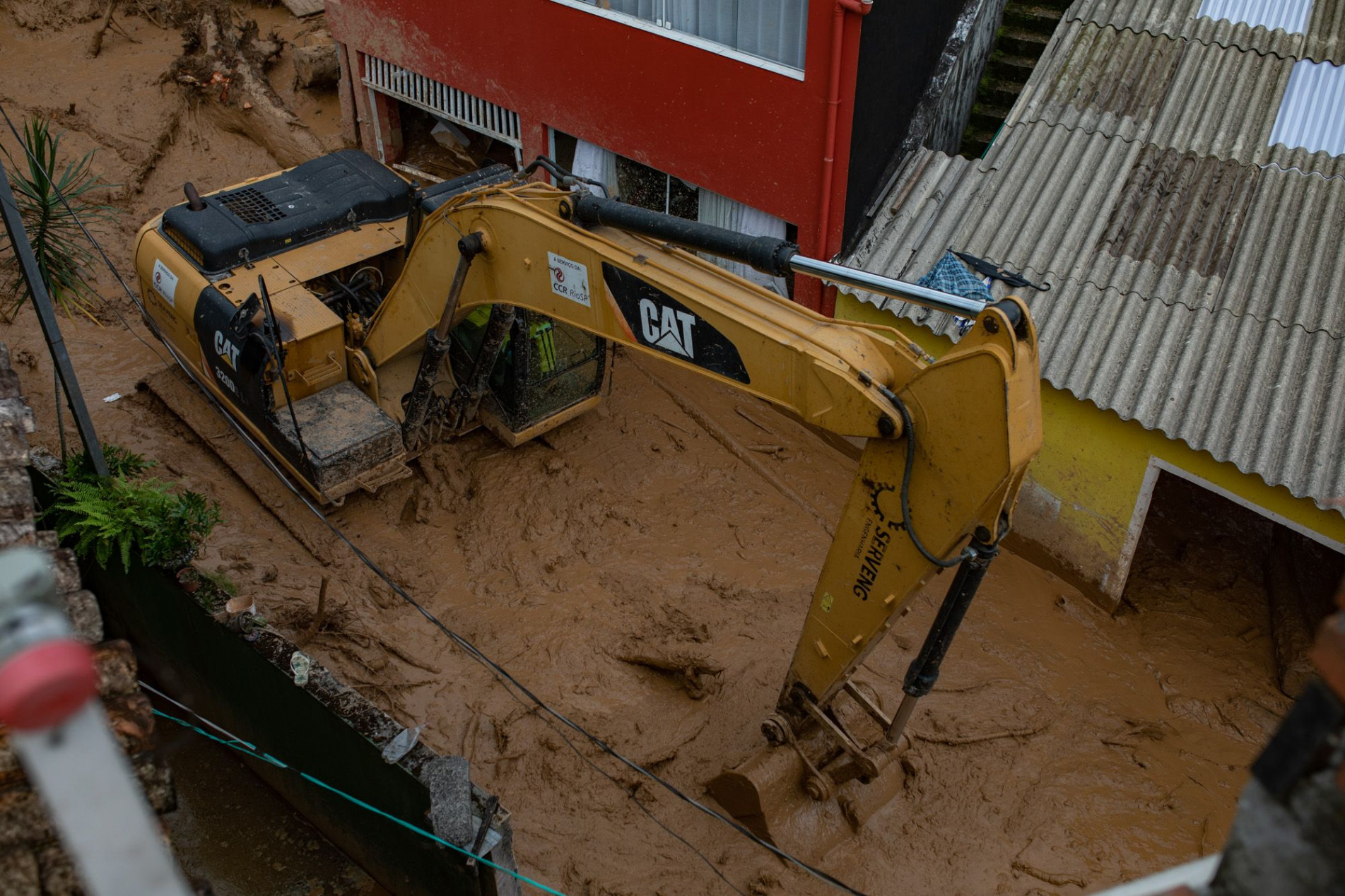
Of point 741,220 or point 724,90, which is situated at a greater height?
point 724,90

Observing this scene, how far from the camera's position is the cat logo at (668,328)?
540 centimetres

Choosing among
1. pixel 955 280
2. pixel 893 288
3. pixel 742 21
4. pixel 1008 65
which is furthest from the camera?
pixel 1008 65

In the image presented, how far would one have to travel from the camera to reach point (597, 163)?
10.6 metres

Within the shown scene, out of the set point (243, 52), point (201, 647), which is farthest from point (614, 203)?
point (243, 52)

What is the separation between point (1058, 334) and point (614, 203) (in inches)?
155

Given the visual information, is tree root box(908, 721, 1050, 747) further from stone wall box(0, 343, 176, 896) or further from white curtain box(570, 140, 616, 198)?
white curtain box(570, 140, 616, 198)

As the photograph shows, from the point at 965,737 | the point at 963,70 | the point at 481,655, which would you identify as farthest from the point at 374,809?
the point at 963,70

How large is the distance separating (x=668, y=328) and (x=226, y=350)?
4.28 meters

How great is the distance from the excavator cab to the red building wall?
6.59ft

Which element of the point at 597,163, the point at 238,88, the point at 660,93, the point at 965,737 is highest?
the point at 660,93

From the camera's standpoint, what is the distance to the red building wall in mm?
8695

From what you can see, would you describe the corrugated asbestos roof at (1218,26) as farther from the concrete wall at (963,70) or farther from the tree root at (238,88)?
the tree root at (238,88)

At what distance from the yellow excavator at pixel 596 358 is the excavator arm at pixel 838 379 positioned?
0.01 m

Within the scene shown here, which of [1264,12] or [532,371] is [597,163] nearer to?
Result: [532,371]
